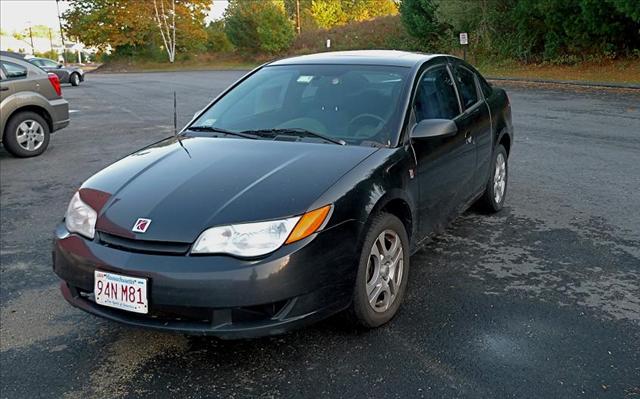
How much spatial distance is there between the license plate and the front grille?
0.47 feet

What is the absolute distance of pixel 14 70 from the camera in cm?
970

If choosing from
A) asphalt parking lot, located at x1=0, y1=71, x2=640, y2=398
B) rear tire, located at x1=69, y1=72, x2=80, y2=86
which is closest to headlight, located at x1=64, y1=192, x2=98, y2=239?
asphalt parking lot, located at x1=0, y1=71, x2=640, y2=398

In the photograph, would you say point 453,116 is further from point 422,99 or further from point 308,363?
point 308,363

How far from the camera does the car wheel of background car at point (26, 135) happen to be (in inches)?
375

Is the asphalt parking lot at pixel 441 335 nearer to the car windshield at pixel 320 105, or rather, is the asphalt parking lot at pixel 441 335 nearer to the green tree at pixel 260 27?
the car windshield at pixel 320 105

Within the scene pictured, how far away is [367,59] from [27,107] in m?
7.30

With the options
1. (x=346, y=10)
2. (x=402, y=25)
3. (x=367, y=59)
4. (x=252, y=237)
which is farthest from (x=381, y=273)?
(x=346, y=10)

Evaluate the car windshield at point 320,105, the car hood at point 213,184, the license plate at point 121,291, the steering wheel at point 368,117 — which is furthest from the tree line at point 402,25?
the license plate at point 121,291

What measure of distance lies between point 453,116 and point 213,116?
6.01 feet

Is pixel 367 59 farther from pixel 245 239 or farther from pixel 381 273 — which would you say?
pixel 245 239

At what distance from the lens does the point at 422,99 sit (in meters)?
4.28

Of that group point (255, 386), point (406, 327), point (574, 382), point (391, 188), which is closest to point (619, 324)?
point (574, 382)

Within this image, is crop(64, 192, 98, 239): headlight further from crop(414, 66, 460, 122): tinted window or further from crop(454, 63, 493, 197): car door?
crop(454, 63, 493, 197): car door

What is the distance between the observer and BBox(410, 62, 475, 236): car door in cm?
402
